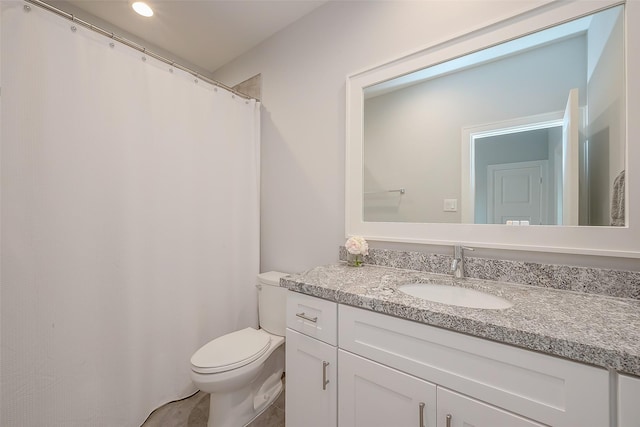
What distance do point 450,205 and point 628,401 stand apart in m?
0.82

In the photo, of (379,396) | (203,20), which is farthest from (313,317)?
(203,20)

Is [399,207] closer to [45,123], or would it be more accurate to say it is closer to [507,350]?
[507,350]

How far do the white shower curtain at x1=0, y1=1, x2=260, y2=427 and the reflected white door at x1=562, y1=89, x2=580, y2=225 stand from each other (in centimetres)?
182

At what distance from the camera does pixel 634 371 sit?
1.72 ft

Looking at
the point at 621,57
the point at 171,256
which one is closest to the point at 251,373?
the point at 171,256

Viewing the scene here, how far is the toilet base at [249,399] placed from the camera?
4.15ft

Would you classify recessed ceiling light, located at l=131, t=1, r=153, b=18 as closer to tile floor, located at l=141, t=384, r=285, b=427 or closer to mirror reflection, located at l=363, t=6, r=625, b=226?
mirror reflection, located at l=363, t=6, r=625, b=226

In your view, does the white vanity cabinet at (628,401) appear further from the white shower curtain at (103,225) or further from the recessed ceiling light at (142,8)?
the recessed ceiling light at (142,8)

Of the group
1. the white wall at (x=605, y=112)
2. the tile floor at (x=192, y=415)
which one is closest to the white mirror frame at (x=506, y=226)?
the white wall at (x=605, y=112)

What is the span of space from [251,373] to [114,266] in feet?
2.93

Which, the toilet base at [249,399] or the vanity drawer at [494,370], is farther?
the toilet base at [249,399]

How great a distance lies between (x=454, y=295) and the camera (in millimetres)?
1066

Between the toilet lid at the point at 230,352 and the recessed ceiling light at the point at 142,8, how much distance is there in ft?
7.18

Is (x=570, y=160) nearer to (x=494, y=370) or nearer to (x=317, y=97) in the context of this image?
(x=494, y=370)
